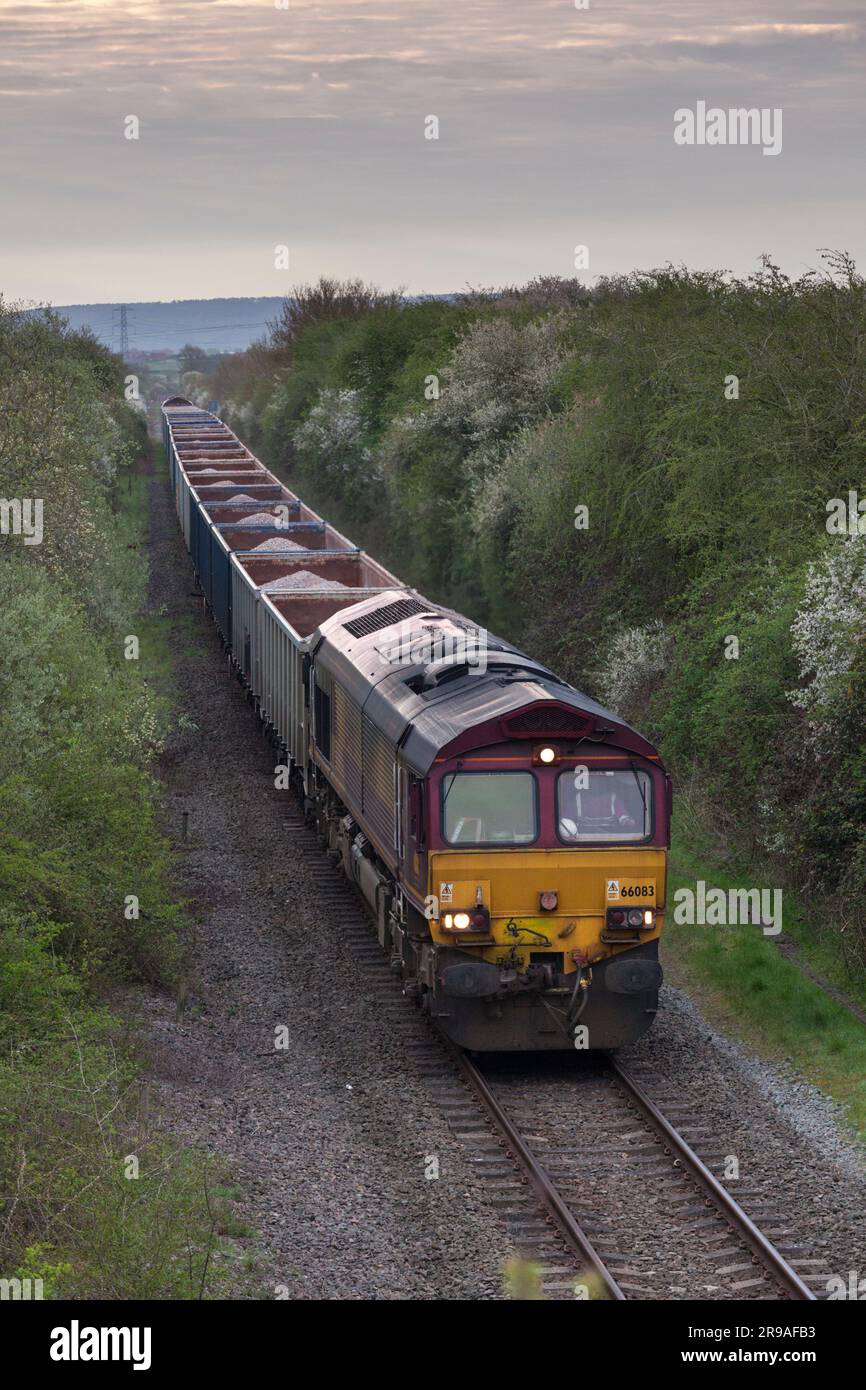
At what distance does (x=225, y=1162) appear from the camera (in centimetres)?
1212

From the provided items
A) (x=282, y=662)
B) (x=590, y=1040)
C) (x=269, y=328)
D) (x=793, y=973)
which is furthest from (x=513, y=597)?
(x=269, y=328)

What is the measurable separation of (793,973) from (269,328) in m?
92.2

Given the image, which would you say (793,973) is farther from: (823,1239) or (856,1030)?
(823,1239)

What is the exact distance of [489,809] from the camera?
13852 mm

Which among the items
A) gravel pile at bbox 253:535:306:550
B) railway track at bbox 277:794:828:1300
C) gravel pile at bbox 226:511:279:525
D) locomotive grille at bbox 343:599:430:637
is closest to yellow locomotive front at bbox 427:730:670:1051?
railway track at bbox 277:794:828:1300

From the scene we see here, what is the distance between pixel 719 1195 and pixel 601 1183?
100 cm

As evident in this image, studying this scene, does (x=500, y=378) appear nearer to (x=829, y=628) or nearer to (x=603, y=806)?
(x=829, y=628)

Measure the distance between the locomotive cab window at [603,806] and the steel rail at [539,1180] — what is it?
2.45 meters

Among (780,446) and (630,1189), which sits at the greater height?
(780,446)

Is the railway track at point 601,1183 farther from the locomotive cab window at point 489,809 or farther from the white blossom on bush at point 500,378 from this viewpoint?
the white blossom on bush at point 500,378

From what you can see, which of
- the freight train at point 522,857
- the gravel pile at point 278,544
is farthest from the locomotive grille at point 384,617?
the gravel pile at point 278,544

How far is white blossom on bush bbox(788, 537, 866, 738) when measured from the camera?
18.1 meters

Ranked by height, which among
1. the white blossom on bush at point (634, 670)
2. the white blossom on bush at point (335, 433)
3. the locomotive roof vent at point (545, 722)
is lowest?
the white blossom on bush at point (634, 670)

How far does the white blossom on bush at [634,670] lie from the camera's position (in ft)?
88.4
